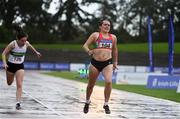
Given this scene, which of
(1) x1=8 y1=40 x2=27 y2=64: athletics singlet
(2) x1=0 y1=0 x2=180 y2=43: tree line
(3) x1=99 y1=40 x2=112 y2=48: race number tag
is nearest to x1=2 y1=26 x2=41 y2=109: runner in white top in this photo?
(1) x1=8 y1=40 x2=27 y2=64: athletics singlet

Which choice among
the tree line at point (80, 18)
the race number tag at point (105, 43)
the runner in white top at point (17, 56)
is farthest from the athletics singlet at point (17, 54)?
the tree line at point (80, 18)

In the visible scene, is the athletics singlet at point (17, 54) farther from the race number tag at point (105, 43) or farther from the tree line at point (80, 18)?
the tree line at point (80, 18)

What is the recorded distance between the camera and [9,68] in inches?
527

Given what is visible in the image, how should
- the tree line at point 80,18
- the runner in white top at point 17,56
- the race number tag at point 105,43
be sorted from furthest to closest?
the tree line at point 80,18, the runner in white top at point 17,56, the race number tag at point 105,43

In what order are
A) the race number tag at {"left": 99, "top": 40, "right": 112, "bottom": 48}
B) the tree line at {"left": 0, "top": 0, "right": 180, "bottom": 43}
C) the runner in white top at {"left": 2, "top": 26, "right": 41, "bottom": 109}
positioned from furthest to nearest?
the tree line at {"left": 0, "top": 0, "right": 180, "bottom": 43}
the runner in white top at {"left": 2, "top": 26, "right": 41, "bottom": 109}
the race number tag at {"left": 99, "top": 40, "right": 112, "bottom": 48}

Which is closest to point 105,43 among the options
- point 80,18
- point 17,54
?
point 17,54

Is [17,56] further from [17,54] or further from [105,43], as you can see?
[105,43]

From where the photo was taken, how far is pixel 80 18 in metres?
101

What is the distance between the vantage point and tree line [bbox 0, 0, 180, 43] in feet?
306

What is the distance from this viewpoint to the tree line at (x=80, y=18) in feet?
306

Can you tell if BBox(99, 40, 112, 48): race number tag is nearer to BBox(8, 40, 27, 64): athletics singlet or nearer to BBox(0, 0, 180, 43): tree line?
BBox(8, 40, 27, 64): athletics singlet

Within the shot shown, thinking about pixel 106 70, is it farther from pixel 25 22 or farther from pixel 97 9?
pixel 97 9

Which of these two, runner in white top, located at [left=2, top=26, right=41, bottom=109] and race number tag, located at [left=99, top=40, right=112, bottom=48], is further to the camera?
runner in white top, located at [left=2, top=26, right=41, bottom=109]

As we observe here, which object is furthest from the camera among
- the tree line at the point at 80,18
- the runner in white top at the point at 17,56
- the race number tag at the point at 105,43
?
the tree line at the point at 80,18
